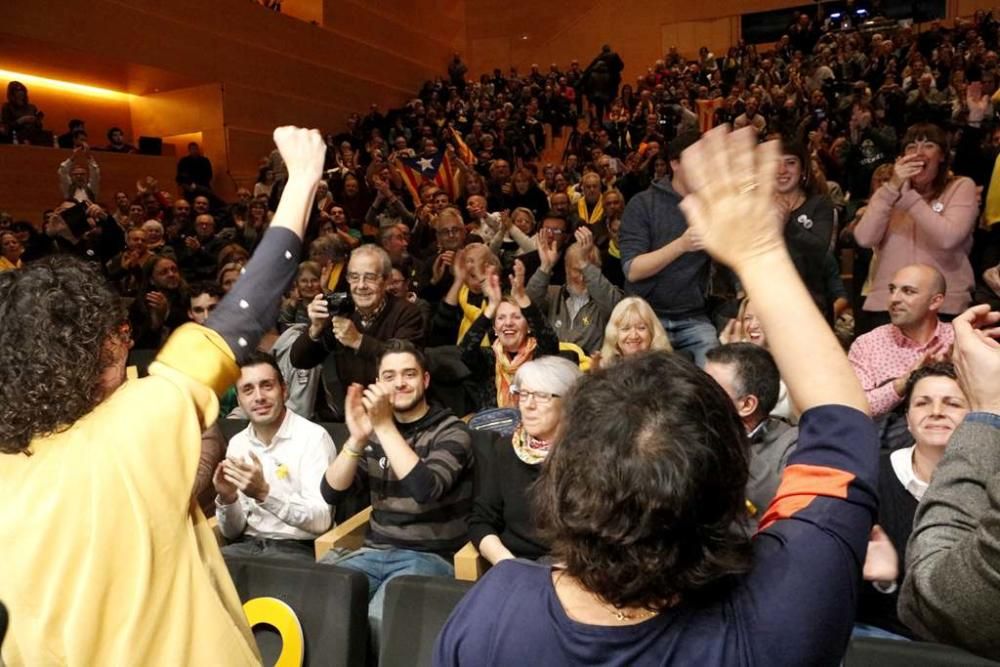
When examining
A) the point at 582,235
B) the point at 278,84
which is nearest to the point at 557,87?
the point at 278,84

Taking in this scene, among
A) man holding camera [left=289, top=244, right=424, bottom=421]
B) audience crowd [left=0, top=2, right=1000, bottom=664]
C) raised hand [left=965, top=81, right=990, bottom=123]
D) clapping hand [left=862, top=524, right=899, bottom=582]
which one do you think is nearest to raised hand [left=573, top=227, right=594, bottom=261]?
audience crowd [left=0, top=2, right=1000, bottom=664]

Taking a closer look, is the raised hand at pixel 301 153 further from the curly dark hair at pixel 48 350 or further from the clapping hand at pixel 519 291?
the clapping hand at pixel 519 291

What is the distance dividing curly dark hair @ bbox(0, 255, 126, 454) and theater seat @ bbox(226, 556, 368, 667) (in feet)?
3.21

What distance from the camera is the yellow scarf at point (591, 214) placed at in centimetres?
620

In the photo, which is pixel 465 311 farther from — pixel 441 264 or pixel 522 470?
pixel 522 470

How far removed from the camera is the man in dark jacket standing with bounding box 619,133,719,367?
3.05m

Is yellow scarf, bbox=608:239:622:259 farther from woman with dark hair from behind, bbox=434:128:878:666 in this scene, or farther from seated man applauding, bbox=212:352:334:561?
woman with dark hair from behind, bbox=434:128:878:666

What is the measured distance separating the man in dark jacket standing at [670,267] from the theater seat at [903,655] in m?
1.55

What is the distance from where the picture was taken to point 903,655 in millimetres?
1507

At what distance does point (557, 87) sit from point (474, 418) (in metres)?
10.3

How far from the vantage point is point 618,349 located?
3.20m

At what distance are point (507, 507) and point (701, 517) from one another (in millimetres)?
1691

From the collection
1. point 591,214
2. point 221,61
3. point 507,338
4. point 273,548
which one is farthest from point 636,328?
point 221,61

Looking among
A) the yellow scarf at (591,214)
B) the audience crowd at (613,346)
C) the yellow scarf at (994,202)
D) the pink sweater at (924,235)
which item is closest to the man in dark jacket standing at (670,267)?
the audience crowd at (613,346)
